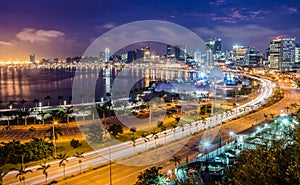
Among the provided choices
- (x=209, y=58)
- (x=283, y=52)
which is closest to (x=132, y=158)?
(x=283, y=52)

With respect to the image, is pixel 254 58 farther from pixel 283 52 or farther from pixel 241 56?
pixel 283 52

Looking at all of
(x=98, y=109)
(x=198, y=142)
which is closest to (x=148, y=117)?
(x=98, y=109)

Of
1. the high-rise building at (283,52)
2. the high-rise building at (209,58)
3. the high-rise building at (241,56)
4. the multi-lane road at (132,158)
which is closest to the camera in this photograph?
the multi-lane road at (132,158)

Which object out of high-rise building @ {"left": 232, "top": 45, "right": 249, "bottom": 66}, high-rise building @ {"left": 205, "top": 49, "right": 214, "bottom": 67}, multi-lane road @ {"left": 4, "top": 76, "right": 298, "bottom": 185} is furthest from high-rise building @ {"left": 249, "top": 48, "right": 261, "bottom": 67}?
multi-lane road @ {"left": 4, "top": 76, "right": 298, "bottom": 185}

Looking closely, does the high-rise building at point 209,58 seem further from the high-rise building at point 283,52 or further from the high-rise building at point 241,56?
the high-rise building at point 283,52

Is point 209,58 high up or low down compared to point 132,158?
up

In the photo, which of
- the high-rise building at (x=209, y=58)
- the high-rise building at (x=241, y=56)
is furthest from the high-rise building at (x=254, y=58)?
the high-rise building at (x=209, y=58)
